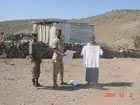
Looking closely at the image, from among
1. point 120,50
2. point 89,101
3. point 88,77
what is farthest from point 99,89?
point 120,50

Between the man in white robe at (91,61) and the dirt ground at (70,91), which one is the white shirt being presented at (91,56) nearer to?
the man in white robe at (91,61)

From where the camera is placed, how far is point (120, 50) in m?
27.9

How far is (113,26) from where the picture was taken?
2510 inches

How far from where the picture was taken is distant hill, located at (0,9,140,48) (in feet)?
160

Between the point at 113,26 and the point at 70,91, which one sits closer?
the point at 70,91

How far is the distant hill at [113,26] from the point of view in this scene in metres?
48.7

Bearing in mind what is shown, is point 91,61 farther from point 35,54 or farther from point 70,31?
point 70,31

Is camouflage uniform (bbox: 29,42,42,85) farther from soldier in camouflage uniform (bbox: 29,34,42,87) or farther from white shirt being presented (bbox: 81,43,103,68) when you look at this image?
white shirt being presented (bbox: 81,43,103,68)
